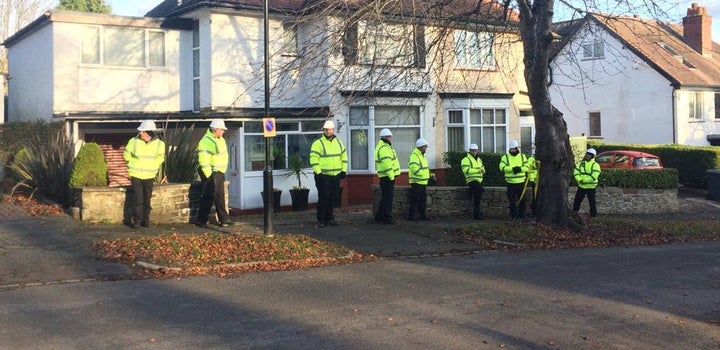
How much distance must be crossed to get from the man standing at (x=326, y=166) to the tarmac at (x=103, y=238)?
43 cm

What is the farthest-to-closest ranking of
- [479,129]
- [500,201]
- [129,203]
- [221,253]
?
[479,129] < [500,201] < [129,203] < [221,253]

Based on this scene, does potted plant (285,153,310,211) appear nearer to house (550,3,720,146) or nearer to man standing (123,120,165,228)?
man standing (123,120,165,228)

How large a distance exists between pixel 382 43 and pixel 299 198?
7262 millimetres

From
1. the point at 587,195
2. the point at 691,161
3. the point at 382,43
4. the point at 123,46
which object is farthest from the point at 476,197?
the point at 691,161

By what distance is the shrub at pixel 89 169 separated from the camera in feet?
44.0

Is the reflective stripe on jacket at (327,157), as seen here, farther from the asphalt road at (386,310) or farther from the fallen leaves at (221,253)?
the asphalt road at (386,310)

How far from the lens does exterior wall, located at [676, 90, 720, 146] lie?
34125 mm

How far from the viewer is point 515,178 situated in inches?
636

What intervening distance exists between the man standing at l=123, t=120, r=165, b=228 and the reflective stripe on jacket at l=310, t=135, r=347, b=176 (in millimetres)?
2825

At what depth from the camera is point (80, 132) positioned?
62.0 ft

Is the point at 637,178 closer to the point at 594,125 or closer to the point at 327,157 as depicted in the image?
the point at 327,157

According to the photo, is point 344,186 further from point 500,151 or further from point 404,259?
point 404,259

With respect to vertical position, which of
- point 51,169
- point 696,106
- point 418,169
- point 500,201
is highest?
point 696,106

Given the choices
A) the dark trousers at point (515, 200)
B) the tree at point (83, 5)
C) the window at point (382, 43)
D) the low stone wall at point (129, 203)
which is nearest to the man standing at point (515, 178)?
the dark trousers at point (515, 200)
